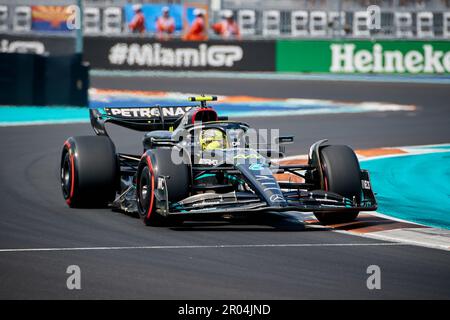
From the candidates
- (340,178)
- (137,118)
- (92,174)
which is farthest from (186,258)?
(137,118)

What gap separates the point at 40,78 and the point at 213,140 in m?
15.5

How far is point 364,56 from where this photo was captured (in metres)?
40.2

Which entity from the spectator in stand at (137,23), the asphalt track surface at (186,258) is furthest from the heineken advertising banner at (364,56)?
the asphalt track surface at (186,258)

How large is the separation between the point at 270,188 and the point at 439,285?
3.06 meters

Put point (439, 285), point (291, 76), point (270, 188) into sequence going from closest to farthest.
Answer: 1. point (439, 285)
2. point (270, 188)
3. point (291, 76)

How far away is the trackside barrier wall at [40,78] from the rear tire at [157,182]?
15586 millimetres

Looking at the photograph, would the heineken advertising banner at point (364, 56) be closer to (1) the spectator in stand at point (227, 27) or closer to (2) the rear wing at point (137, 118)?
(1) the spectator in stand at point (227, 27)

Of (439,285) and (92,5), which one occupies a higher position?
(92,5)

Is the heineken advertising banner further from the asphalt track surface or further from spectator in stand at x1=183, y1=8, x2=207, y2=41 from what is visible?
the asphalt track surface

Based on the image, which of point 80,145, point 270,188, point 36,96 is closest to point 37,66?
point 36,96

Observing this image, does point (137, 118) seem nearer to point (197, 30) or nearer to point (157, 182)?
point (157, 182)

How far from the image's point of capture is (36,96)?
2772 centimetres

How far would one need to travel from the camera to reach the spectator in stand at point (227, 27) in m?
42.5
